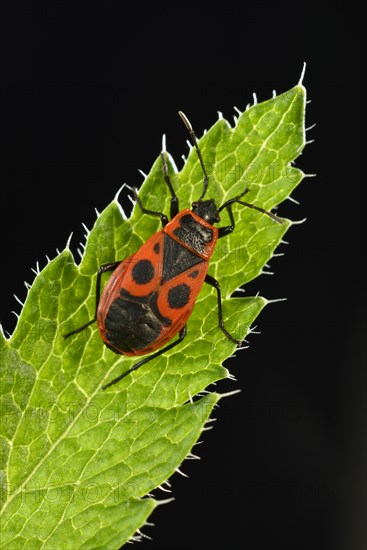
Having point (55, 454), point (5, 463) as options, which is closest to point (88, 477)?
point (55, 454)

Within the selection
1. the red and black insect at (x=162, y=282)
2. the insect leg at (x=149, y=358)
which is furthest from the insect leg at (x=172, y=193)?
the insect leg at (x=149, y=358)

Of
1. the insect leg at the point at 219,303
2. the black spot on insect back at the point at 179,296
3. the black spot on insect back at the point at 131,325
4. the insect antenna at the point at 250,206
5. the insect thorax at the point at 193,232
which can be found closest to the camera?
the insect leg at the point at 219,303

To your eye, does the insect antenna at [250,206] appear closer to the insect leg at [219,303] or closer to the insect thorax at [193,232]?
the insect thorax at [193,232]

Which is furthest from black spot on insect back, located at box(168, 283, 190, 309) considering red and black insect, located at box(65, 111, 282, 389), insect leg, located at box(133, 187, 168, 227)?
insect leg, located at box(133, 187, 168, 227)

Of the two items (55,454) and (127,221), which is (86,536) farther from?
(127,221)

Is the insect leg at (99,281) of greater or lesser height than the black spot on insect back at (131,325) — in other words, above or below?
above

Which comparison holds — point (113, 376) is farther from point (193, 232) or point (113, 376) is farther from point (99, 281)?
point (193, 232)

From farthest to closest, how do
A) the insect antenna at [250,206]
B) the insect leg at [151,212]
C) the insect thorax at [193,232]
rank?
the insect thorax at [193,232] → the insect leg at [151,212] → the insect antenna at [250,206]

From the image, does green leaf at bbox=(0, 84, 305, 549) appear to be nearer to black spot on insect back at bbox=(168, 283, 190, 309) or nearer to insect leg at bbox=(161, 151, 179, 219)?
insect leg at bbox=(161, 151, 179, 219)
